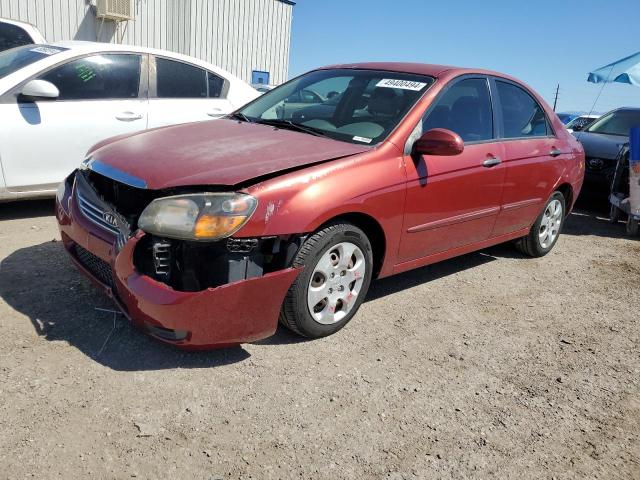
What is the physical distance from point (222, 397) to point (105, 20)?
13.8m

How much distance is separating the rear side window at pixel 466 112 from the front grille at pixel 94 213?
6.42 ft

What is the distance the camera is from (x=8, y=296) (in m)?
3.28

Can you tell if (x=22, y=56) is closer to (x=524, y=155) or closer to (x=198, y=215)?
(x=198, y=215)

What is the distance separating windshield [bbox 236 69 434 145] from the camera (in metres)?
3.48

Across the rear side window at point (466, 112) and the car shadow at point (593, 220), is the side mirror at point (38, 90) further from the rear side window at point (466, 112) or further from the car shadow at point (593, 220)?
the car shadow at point (593, 220)

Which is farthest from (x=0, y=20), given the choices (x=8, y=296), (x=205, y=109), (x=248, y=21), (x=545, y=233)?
(x=248, y=21)

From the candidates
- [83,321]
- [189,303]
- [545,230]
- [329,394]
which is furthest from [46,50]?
[545,230]

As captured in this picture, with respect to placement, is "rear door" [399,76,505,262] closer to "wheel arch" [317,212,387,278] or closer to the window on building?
"wheel arch" [317,212,387,278]

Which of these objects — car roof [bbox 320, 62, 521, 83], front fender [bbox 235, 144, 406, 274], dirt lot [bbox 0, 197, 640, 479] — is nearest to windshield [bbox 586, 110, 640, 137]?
car roof [bbox 320, 62, 521, 83]

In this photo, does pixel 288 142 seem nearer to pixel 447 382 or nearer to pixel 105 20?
pixel 447 382

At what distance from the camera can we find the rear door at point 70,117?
445cm

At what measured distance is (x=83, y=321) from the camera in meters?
3.05

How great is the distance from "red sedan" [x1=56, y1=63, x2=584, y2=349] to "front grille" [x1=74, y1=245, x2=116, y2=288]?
0.01 metres

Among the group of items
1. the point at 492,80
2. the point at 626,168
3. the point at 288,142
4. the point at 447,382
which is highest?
the point at 492,80
